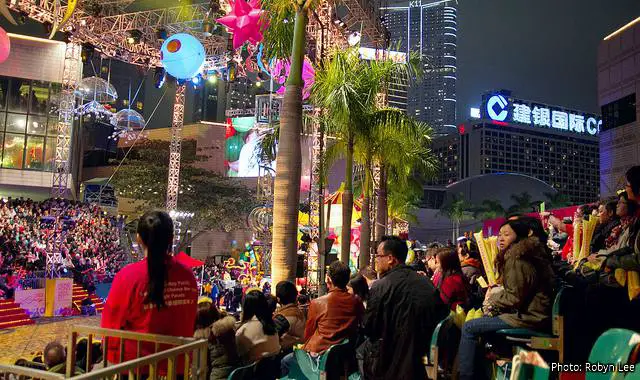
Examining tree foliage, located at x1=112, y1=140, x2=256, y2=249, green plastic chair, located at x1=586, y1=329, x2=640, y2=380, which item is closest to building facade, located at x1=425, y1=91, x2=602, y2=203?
A: tree foliage, located at x1=112, y1=140, x2=256, y2=249

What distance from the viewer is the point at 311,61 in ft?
44.8

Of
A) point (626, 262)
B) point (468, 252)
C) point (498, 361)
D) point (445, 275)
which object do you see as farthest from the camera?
point (468, 252)

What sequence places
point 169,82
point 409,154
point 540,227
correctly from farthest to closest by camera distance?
point 169,82, point 409,154, point 540,227

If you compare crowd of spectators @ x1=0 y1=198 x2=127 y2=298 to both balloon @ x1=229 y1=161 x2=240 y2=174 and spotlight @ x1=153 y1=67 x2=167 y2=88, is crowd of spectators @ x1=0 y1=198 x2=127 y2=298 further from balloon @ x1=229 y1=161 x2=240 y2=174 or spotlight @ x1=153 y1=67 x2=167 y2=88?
balloon @ x1=229 y1=161 x2=240 y2=174

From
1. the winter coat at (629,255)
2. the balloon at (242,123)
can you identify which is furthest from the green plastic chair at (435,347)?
the balloon at (242,123)

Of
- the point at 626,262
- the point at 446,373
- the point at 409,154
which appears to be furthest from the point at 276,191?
the point at 409,154

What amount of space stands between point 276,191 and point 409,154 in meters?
8.78

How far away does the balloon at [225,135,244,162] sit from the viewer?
41531mm

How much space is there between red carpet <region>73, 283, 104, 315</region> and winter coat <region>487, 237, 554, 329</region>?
1576cm

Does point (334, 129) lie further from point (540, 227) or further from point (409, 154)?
point (540, 227)

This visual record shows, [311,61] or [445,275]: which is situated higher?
[311,61]

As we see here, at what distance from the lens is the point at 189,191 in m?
34.4

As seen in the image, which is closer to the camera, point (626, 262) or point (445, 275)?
point (626, 262)

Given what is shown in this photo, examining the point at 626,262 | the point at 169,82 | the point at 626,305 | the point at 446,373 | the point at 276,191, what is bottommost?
the point at 446,373
